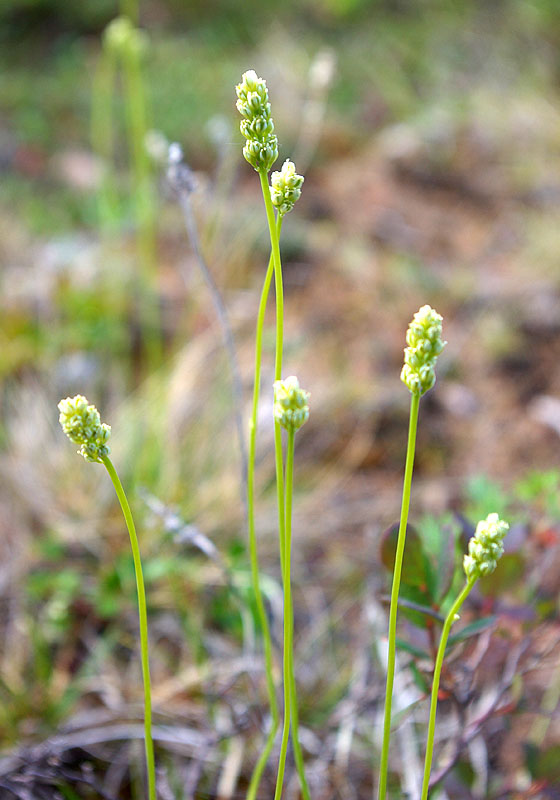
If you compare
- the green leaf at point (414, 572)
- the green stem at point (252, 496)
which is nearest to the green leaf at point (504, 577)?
the green leaf at point (414, 572)

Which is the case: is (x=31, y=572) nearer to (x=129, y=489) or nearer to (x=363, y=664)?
(x=129, y=489)

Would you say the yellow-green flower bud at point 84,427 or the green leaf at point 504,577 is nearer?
the yellow-green flower bud at point 84,427

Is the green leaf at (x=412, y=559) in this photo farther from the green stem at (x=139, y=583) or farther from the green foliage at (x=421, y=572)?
the green stem at (x=139, y=583)

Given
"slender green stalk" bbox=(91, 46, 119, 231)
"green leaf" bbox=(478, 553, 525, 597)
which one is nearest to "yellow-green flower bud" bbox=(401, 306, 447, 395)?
"green leaf" bbox=(478, 553, 525, 597)

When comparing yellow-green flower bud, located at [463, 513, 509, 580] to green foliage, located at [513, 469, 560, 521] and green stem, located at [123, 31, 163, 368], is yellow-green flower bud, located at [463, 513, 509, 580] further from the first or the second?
green stem, located at [123, 31, 163, 368]

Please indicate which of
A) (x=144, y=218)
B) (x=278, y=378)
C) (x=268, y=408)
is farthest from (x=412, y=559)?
(x=144, y=218)

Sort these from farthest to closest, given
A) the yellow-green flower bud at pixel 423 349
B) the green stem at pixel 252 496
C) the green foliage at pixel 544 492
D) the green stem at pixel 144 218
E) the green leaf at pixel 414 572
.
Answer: the green stem at pixel 144 218
the green foliage at pixel 544 492
the green leaf at pixel 414 572
the green stem at pixel 252 496
the yellow-green flower bud at pixel 423 349
